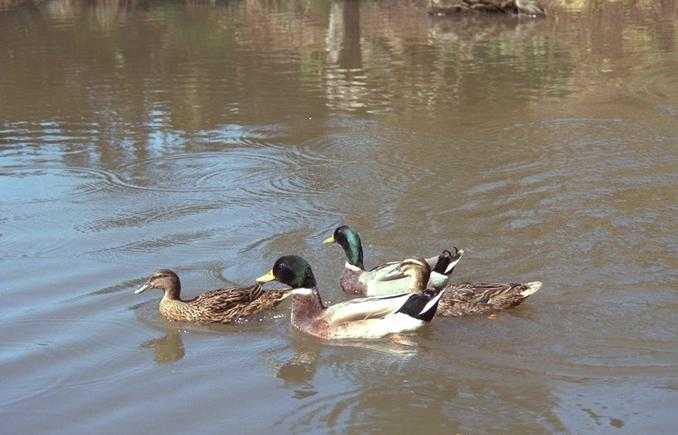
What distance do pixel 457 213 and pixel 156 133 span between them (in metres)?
5.34

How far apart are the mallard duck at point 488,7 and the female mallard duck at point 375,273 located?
2112cm

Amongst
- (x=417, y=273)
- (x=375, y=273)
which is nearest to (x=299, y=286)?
(x=375, y=273)

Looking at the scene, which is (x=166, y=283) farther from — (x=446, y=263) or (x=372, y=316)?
(x=446, y=263)

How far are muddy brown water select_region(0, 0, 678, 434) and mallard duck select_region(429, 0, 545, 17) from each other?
25.4 feet

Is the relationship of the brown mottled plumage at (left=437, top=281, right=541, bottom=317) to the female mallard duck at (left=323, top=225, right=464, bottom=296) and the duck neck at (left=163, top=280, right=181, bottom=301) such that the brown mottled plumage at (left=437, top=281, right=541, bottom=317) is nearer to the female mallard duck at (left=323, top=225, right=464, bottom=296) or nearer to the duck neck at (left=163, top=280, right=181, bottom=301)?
the female mallard duck at (left=323, top=225, right=464, bottom=296)

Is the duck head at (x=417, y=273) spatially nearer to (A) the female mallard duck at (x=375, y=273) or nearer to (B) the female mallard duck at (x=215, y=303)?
A: (A) the female mallard duck at (x=375, y=273)

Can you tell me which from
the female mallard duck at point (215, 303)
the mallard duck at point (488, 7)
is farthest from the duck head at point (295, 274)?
the mallard duck at point (488, 7)

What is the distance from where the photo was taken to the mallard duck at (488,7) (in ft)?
91.7

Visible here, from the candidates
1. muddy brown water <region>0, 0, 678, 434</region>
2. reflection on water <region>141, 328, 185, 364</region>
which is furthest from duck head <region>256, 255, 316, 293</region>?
reflection on water <region>141, 328, 185, 364</region>

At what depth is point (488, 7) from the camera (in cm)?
2872

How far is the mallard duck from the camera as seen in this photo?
28.0 meters

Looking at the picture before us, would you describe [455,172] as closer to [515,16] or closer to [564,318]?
[564,318]

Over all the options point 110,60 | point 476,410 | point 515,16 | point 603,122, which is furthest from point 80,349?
point 515,16

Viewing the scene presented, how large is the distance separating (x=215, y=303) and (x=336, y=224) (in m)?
2.41
